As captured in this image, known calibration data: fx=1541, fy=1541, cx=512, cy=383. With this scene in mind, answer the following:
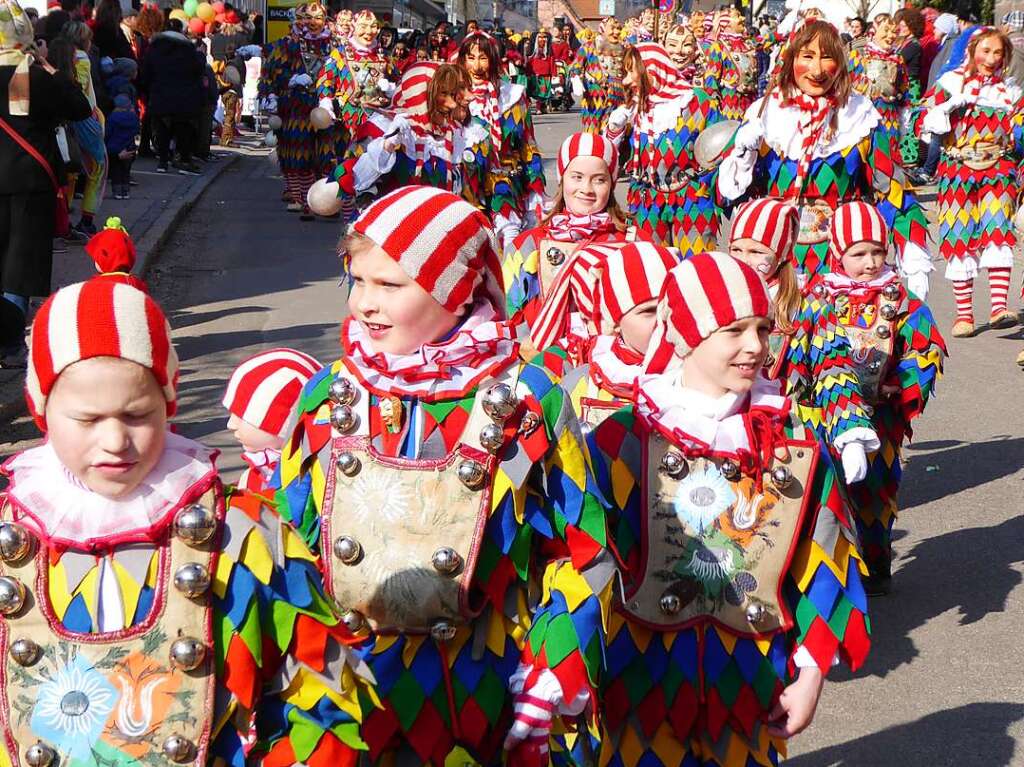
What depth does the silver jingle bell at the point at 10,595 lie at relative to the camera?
236cm

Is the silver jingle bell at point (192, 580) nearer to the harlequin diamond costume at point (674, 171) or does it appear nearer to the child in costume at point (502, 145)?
the child in costume at point (502, 145)

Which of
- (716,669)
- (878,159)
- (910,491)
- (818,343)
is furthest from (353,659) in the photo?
(910,491)

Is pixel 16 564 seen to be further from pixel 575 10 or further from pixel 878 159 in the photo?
pixel 575 10

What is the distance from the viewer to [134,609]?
239cm

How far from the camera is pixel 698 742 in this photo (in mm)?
3363

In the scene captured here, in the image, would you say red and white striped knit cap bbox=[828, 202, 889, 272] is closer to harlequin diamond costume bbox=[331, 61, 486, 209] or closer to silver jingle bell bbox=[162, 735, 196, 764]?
harlequin diamond costume bbox=[331, 61, 486, 209]

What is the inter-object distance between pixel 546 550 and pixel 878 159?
4.22 meters

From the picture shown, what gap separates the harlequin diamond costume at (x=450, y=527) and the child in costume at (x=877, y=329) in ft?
9.17

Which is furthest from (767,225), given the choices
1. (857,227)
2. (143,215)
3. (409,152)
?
(143,215)

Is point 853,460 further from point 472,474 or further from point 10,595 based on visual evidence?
point 10,595

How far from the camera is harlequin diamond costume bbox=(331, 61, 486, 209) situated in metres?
7.88

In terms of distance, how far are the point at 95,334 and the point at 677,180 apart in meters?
7.01

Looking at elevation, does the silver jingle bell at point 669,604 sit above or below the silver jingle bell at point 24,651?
below

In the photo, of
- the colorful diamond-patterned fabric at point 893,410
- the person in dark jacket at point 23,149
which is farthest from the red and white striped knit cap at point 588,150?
the person in dark jacket at point 23,149
